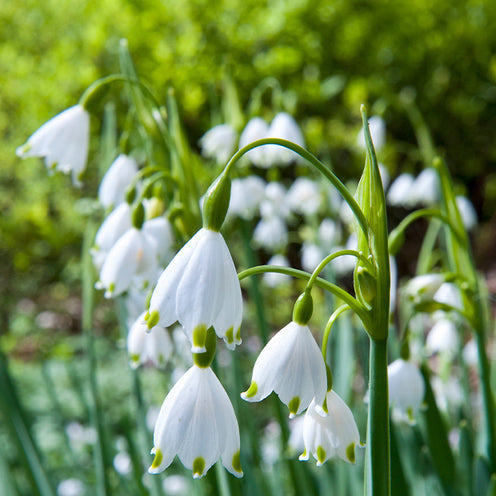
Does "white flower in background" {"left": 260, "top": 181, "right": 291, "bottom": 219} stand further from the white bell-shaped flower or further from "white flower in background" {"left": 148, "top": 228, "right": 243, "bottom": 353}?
"white flower in background" {"left": 148, "top": 228, "right": 243, "bottom": 353}

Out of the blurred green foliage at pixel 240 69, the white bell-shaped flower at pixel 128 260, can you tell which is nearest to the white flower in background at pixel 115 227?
the white bell-shaped flower at pixel 128 260

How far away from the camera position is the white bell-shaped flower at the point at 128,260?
42.8 inches

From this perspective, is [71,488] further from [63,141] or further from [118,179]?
[63,141]

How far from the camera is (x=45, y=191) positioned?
4648 mm

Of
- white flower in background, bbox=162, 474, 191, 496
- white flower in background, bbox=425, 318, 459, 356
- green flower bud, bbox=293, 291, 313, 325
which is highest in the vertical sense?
white flower in background, bbox=425, 318, 459, 356

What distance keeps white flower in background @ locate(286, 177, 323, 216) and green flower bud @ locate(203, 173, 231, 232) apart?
166cm

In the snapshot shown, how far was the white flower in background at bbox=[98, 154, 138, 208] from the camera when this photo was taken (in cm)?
131

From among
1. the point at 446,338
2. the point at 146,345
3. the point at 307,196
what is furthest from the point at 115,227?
the point at 307,196

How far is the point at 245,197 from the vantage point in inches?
68.4

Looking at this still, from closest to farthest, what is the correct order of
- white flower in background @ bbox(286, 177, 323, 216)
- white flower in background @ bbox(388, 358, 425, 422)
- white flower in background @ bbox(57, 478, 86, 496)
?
white flower in background @ bbox(388, 358, 425, 422) < white flower in background @ bbox(286, 177, 323, 216) < white flower in background @ bbox(57, 478, 86, 496)

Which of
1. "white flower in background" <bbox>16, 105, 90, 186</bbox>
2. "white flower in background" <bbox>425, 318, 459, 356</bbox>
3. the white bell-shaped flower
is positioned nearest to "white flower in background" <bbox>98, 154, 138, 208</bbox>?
"white flower in background" <bbox>16, 105, 90, 186</bbox>

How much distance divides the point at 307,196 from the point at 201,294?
1.80 metres

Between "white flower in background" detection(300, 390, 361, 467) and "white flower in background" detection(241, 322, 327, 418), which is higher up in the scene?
"white flower in background" detection(241, 322, 327, 418)

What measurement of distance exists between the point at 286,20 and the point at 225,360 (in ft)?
7.50
